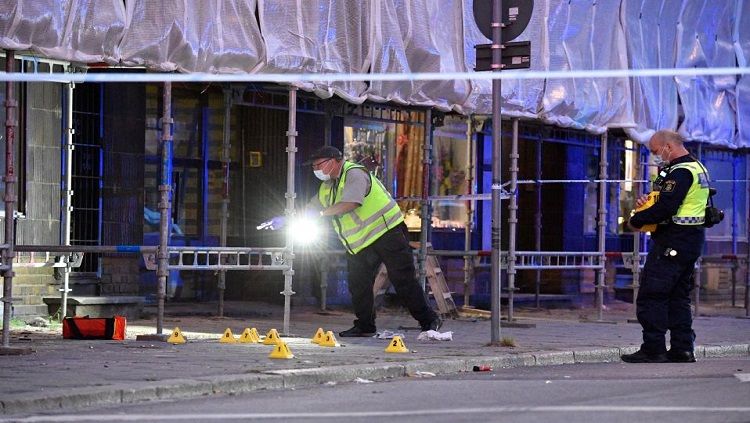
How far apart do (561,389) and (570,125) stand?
909cm

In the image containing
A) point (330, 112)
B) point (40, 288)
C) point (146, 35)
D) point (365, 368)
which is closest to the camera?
point (365, 368)

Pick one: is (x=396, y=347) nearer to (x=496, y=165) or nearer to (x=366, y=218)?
(x=496, y=165)

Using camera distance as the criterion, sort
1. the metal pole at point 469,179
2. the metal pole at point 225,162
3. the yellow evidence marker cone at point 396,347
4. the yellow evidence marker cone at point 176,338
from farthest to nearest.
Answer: the metal pole at point 469,179 → the metal pole at point 225,162 → the yellow evidence marker cone at point 176,338 → the yellow evidence marker cone at point 396,347

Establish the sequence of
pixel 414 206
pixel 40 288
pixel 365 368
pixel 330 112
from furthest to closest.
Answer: pixel 414 206 → pixel 330 112 → pixel 40 288 → pixel 365 368

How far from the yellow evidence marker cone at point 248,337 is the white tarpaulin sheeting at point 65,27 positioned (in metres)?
2.69

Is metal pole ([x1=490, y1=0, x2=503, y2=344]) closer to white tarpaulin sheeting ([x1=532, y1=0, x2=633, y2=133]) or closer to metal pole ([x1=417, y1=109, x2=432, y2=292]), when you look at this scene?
metal pole ([x1=417, y1=109, x2=432, y2=292])

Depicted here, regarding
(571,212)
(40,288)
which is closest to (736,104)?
(571,212)

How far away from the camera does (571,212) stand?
2298 centimetres

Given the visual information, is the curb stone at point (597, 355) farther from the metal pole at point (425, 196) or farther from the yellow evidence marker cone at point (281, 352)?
the metal pole at point (425, 196)

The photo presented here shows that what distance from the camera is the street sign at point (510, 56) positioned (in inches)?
524

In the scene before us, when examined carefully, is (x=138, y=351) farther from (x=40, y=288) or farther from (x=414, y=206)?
(x=414, y=206)

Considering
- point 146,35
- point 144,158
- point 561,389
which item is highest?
point 146,35

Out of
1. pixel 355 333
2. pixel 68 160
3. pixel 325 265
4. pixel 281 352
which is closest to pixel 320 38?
pixel 68 160

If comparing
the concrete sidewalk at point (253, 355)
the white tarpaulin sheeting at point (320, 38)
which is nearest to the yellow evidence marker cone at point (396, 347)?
the concrete sidewalk at point (253, 355)
